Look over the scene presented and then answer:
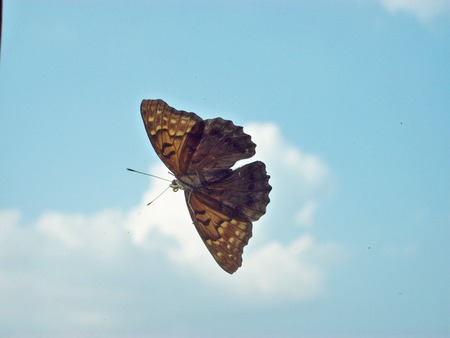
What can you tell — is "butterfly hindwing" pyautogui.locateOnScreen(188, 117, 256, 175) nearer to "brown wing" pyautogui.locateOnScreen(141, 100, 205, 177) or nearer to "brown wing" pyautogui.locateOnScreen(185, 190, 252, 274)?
"brown wing" pyautogui.locateOnScreen(141, 100, 205, 177)

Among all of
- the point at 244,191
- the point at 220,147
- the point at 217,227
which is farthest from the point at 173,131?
Result: the point at 217,227

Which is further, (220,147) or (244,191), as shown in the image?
(244,191)

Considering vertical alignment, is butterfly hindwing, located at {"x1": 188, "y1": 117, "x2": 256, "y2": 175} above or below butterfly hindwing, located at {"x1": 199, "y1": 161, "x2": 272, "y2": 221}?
above

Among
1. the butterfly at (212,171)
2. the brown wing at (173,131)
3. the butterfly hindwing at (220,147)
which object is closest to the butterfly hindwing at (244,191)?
the butterfly at (212,171)

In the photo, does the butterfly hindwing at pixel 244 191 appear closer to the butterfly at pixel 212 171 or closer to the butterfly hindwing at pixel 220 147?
the butterfly at pixel 212 171

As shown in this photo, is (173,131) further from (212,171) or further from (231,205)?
(231,205)

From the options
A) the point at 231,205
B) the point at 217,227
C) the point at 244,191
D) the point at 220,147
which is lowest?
the point at 217,227

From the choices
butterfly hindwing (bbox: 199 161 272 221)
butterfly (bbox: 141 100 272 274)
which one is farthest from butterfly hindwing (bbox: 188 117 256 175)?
butterfly hindwing (bbox: 199 161 272 221)

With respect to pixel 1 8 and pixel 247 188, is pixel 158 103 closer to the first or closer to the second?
pixel 247 188
